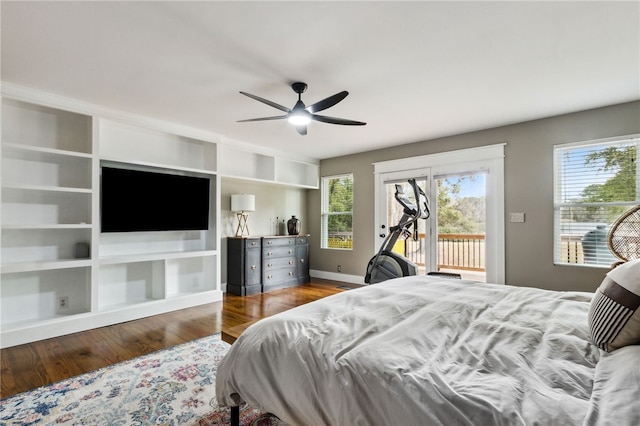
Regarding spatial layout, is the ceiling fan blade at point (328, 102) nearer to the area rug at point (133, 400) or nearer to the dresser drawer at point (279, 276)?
the area rug at point (133, 400)

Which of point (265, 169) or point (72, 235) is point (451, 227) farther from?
point (72, 235)

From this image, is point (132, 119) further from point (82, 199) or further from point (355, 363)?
point (355, 363)

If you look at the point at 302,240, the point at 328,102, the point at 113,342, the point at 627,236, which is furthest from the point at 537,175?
the point at 113,342

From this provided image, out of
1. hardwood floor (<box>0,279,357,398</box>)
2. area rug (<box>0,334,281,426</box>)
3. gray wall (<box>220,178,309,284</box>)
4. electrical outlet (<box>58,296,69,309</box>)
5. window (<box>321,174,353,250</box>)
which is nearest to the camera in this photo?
area rug (<box>0,334,281,426</box>)

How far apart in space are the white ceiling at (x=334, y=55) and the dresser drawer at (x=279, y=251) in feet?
7.42

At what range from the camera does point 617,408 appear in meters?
0.75

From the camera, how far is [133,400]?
1.92 metres

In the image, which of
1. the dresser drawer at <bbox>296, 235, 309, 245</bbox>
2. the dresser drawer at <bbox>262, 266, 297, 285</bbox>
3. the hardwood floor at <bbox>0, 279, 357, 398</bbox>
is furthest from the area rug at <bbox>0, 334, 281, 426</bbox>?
the dresser drawer at <bbox>296, 235, 309, 245</bbox>

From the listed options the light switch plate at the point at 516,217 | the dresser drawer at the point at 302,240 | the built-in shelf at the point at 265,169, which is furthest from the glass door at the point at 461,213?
the built-in shelf at the point at 265,169

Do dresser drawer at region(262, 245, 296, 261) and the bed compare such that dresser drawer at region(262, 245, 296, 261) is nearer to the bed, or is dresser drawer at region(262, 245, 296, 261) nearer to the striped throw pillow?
the bed

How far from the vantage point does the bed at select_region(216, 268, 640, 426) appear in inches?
32.7

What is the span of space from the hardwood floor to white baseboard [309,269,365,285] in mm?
1490

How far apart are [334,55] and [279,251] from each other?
11.6 feet

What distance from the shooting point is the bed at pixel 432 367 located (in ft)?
2.72
